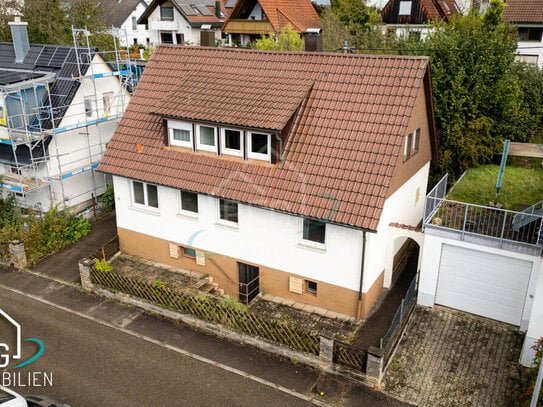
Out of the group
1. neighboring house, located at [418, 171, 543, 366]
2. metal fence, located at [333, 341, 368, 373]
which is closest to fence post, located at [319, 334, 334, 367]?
metal fence, located at [333, 341, 368, 373]

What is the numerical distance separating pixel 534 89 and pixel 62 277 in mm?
26882

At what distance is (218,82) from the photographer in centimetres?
1916

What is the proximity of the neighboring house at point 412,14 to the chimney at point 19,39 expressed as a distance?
1138 inches

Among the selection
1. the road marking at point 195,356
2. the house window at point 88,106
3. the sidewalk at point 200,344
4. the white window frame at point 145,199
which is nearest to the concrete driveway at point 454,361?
the sidewalk at point 200,344

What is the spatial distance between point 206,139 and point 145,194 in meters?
3.57

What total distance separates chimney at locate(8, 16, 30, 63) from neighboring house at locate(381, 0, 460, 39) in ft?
94.9

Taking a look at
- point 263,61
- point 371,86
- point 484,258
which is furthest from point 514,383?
point 263,61

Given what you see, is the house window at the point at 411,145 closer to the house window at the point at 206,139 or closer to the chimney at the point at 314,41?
the chimney at the point at 314,41

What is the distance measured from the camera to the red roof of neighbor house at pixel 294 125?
15.9 metres

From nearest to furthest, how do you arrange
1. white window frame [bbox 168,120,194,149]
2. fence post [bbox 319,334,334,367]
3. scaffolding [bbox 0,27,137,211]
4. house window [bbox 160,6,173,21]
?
fence post [bbox 319,334,334,367], white window frame [bbox 168,120,194,149], scaffolding [bbox 0,27,137,211], house window [bbox 160,6,173,21]

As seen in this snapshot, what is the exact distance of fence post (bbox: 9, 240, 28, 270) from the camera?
2052 cm

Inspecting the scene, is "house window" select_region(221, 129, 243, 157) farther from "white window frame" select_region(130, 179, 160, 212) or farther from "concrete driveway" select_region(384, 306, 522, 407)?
"concrete driveway" select_region(384, 306, 522, 407)

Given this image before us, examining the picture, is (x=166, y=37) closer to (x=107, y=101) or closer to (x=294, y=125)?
(x=107, y=101)

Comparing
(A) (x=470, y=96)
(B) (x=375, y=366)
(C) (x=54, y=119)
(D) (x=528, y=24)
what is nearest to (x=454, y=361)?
(B) (x=375, y=366)
